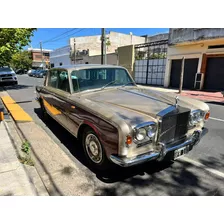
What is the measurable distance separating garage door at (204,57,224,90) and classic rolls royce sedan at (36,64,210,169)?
1182 cm

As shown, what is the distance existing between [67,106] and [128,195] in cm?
202

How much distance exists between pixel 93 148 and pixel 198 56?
1401cm

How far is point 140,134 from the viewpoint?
2.38 m

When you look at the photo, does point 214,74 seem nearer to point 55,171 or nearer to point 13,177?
point 55,171

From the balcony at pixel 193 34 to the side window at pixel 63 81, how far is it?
11793mm

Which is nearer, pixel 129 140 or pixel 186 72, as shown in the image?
pixel 129 140

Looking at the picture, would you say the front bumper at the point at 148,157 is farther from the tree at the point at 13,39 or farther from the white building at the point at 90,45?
the white building at the point at 90,45

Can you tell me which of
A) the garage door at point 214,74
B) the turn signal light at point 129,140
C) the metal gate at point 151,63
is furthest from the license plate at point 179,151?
the metal gate at point 151,63

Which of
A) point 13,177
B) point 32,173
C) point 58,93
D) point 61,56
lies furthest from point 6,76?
point 61,56

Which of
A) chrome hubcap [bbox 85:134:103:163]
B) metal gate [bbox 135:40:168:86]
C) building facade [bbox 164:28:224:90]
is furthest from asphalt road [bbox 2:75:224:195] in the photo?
metal gate [bbox 135:40:168:86]

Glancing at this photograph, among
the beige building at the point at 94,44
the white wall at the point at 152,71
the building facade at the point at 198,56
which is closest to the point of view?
the building facade at the point at 198,56

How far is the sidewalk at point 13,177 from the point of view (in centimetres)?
249

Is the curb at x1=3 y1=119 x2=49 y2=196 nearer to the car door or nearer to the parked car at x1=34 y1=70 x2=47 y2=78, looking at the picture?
the car door

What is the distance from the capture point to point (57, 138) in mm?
4492
